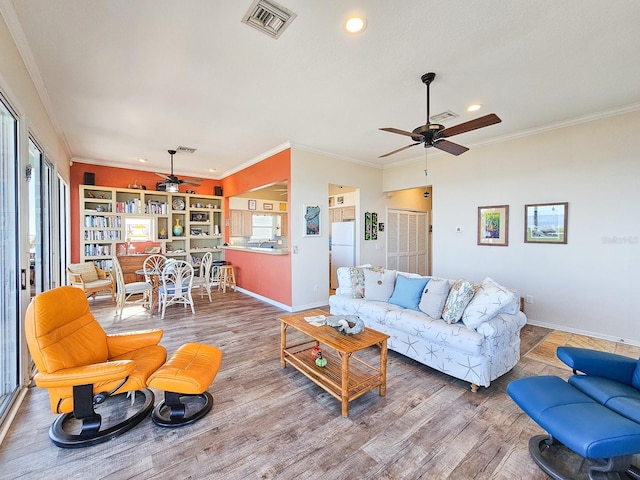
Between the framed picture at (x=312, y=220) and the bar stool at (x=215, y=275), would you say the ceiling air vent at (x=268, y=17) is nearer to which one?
the framed picture at (x=312, y=220)

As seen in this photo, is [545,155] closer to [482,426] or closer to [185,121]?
[482,426]

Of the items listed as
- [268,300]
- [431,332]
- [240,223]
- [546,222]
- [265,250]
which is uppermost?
[240,223]

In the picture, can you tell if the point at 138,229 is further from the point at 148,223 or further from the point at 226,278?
the point at 226,278

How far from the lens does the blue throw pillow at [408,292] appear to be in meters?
3.15

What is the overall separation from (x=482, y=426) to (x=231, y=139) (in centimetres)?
478

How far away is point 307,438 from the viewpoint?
1.91 metres

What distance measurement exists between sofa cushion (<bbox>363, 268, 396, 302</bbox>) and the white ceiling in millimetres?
2103

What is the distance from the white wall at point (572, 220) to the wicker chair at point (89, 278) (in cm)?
663

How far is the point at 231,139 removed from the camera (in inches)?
181

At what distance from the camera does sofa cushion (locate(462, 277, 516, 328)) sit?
246cm

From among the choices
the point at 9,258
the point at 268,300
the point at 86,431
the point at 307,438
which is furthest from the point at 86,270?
the point at 307,438

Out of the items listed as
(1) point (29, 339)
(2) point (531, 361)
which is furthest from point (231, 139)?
(2) point (531, 361)

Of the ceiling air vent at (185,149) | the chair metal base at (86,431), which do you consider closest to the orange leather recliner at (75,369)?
the chair metal base at (86,431)

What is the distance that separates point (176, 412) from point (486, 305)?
2.69 meters
